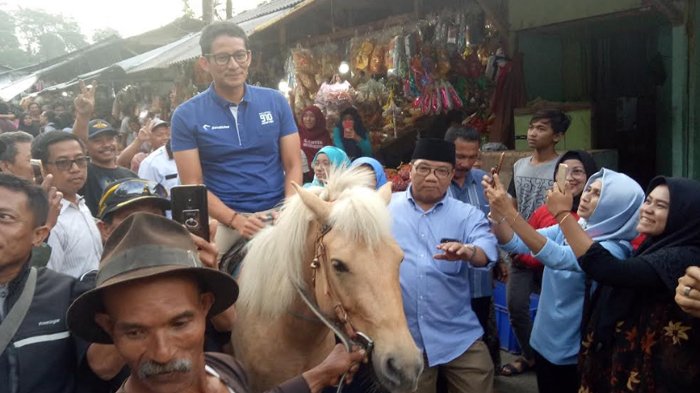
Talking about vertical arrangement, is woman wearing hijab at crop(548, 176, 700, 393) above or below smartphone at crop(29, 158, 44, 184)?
below

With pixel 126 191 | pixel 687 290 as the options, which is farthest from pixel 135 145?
pixel 687 290

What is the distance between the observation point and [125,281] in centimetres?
153

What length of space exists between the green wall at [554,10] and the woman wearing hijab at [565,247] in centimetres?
382

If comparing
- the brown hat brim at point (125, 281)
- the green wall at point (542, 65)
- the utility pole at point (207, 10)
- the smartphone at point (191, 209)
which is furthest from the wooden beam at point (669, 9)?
the utility pole at point (207, 10)

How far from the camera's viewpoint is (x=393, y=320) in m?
2.30

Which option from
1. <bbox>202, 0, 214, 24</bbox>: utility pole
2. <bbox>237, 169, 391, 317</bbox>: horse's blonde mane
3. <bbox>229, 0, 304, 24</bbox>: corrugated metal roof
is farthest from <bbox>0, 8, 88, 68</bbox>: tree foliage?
<bbox>237, 169, 391, 317</bbox>: horse's blonde mane

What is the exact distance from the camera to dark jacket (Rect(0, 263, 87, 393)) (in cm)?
193

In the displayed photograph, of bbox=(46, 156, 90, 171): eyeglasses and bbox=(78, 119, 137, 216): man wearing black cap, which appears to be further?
bbox=(78, 119, 137, 216): man wearing black cap

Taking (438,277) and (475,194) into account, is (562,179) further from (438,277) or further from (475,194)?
(475,194)

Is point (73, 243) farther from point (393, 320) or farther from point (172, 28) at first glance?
point (172, 28)

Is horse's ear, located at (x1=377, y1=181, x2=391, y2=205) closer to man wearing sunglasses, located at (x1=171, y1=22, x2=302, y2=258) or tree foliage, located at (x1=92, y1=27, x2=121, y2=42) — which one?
man wearing sunglasses, located at (x1=171, y1=22, x2=302, y2=258)

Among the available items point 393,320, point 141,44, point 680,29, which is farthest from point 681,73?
point 141,44

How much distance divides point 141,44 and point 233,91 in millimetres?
19821

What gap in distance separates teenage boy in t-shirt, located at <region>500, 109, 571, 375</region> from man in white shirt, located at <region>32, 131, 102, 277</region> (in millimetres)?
3379
